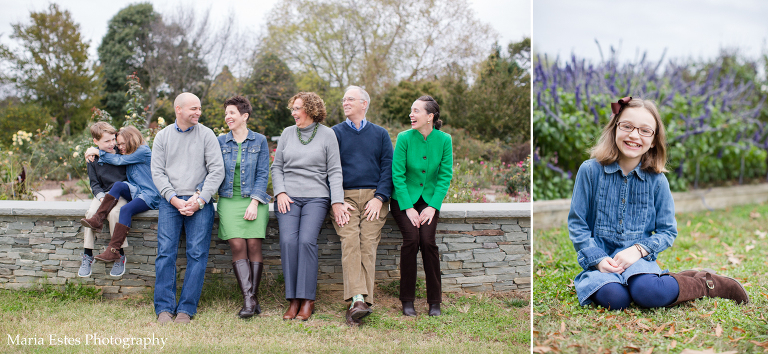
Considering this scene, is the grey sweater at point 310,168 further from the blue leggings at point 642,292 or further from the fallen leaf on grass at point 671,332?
the fallen leaf on grass at point 671,332

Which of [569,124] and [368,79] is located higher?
[368,79]

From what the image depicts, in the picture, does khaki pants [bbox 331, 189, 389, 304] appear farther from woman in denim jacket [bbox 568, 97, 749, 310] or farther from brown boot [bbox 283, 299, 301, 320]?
woman in denim jacket [bbox 568, 97, 749, 310]

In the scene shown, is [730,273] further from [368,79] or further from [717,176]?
[368,79]

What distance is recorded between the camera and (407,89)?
459 inches

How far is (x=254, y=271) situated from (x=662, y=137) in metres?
2.65

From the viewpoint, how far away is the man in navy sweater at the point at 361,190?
300 cm

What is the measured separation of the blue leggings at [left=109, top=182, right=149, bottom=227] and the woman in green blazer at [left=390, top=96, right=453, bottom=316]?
1766 mm

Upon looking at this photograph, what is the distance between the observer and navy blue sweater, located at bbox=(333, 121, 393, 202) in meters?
3.17

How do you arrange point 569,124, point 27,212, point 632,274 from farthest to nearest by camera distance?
point 569,124 < point 27,212 < point 632,274

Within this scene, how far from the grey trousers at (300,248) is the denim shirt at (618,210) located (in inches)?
62.7

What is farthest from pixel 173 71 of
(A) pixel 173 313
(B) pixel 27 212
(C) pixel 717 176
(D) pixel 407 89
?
(C) pixel 717 176

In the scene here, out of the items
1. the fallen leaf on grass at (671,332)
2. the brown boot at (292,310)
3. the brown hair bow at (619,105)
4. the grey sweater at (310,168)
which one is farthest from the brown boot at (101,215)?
the fallen leaf on grass at (671,332)

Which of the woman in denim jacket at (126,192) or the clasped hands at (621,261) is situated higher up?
the woman in denim jacket at (126,192)

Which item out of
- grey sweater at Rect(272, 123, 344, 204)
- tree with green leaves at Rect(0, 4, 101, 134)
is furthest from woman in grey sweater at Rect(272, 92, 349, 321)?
tree with green leaves at Rect(0, 4, 101, 134)
